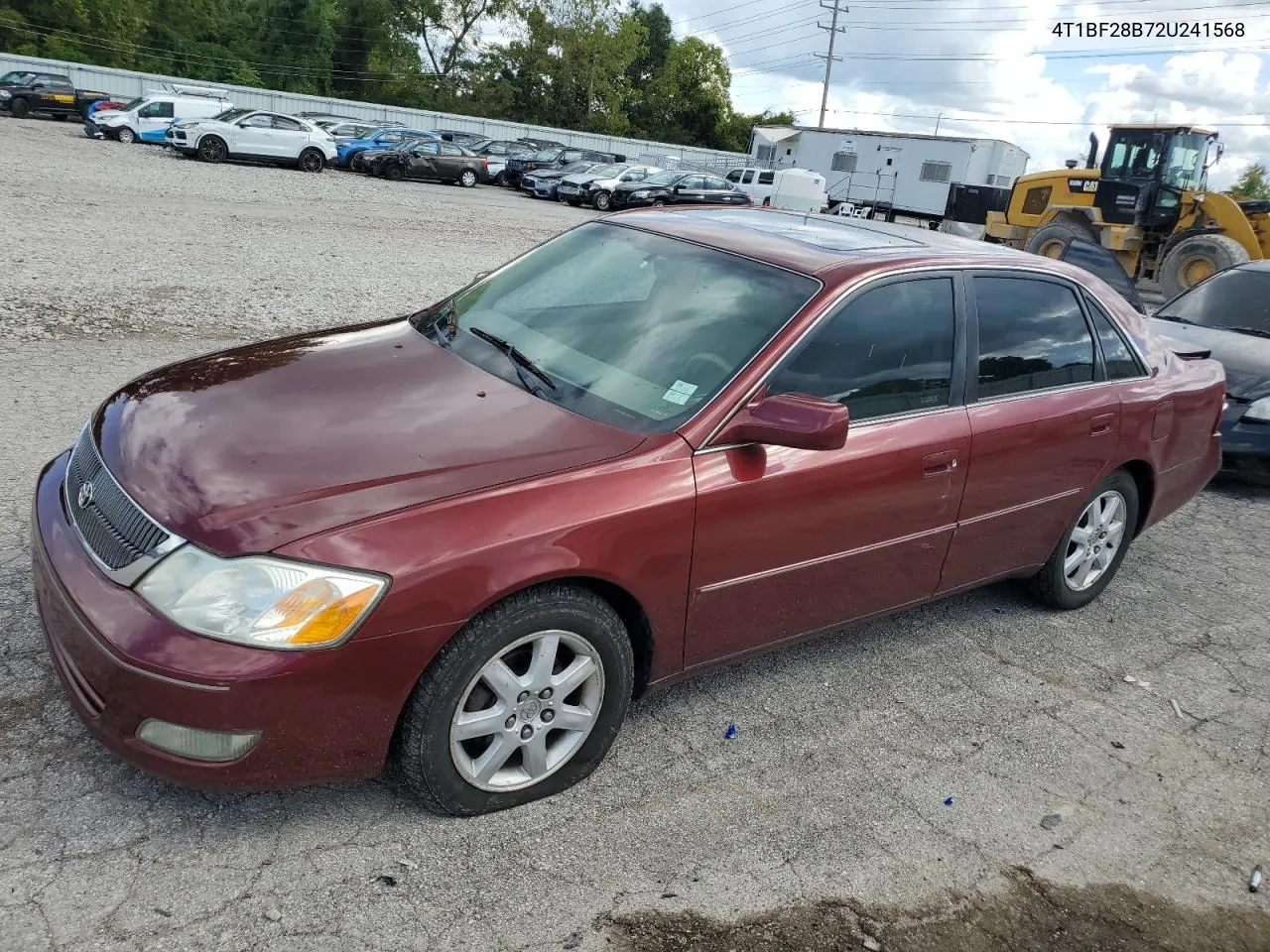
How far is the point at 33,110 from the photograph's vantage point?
34281mm

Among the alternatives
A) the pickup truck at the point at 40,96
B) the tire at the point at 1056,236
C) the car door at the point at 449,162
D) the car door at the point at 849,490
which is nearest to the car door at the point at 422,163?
the car door at the point at 449,162

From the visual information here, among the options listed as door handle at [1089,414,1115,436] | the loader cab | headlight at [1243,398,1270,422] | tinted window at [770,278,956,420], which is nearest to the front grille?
tinted window at [770,278,956,420]

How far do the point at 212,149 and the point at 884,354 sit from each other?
25680mm

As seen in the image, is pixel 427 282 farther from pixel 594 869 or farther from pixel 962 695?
pixel 594 869

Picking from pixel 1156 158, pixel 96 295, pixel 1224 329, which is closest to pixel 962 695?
pixel 1224 329

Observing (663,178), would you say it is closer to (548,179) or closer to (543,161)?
(548,179)

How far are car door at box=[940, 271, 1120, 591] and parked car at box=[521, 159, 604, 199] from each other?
1046 inches

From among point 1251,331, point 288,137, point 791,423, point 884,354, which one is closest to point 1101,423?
point 884,354

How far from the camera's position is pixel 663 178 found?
29391mm

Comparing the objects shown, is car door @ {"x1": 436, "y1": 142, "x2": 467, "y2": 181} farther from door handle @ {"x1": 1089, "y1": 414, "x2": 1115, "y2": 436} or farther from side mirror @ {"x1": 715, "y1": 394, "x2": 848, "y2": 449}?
side mirror @ {"x1": 715, "y1": 394, "x2": 848, "y2": 449}

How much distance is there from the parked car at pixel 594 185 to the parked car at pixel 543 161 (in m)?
3.66

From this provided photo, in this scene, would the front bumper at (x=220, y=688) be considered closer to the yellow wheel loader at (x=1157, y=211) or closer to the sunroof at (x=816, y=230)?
the sunroof at (x=816, y=230)

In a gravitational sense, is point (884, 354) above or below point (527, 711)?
above

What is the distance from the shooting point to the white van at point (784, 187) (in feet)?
111
